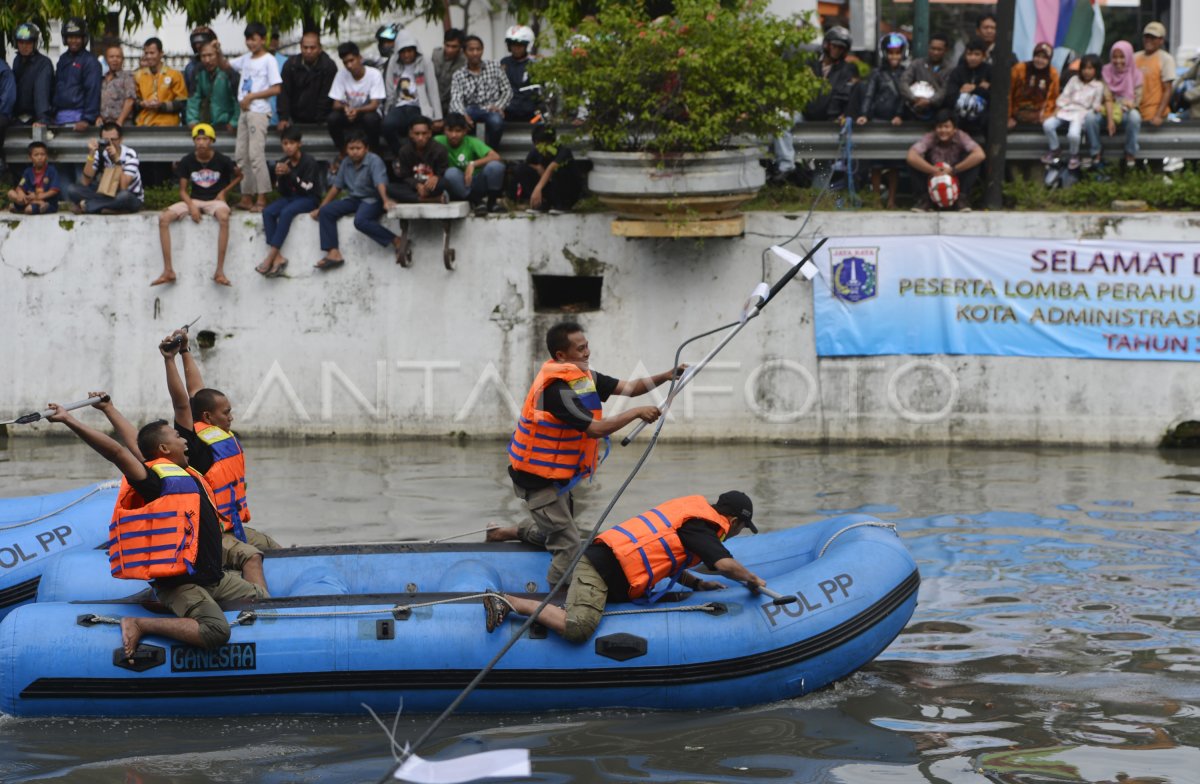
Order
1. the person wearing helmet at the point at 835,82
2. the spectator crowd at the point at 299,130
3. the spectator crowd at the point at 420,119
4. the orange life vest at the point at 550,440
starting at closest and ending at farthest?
the orange life vest at the point at 550,440
the spectator crowd at the point at 420,119
the spectator crowd at the point at 299,130
the person wearing helmet at the point at 835,82

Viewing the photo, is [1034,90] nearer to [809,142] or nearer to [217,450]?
[809,142]

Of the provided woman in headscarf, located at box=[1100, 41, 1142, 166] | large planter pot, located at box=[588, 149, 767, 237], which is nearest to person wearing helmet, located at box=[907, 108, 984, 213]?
woman in headscarf, located at box=[1100, 41, 1142, 166]

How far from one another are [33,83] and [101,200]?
1389mm

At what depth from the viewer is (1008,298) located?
13219 mm

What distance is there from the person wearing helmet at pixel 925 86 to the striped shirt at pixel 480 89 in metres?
3.39

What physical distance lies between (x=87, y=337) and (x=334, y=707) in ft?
24.0

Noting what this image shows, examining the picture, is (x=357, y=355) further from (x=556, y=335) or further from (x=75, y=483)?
(x=556, y=335)

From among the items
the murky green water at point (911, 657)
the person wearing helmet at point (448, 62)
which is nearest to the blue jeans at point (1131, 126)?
the murky green water at point (911, 657)

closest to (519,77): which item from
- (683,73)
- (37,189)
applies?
(683,73)

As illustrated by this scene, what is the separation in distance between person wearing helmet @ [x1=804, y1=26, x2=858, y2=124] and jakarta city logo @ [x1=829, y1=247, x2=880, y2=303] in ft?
4.31

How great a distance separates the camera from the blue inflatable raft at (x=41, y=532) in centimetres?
896

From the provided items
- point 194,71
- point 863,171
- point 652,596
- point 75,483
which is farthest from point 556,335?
point 194,71

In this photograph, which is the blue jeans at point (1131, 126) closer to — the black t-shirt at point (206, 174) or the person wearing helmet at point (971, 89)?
the person wearing helmet at point (971, 89)

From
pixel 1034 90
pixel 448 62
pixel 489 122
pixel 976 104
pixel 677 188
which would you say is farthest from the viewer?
pixel 448 62
